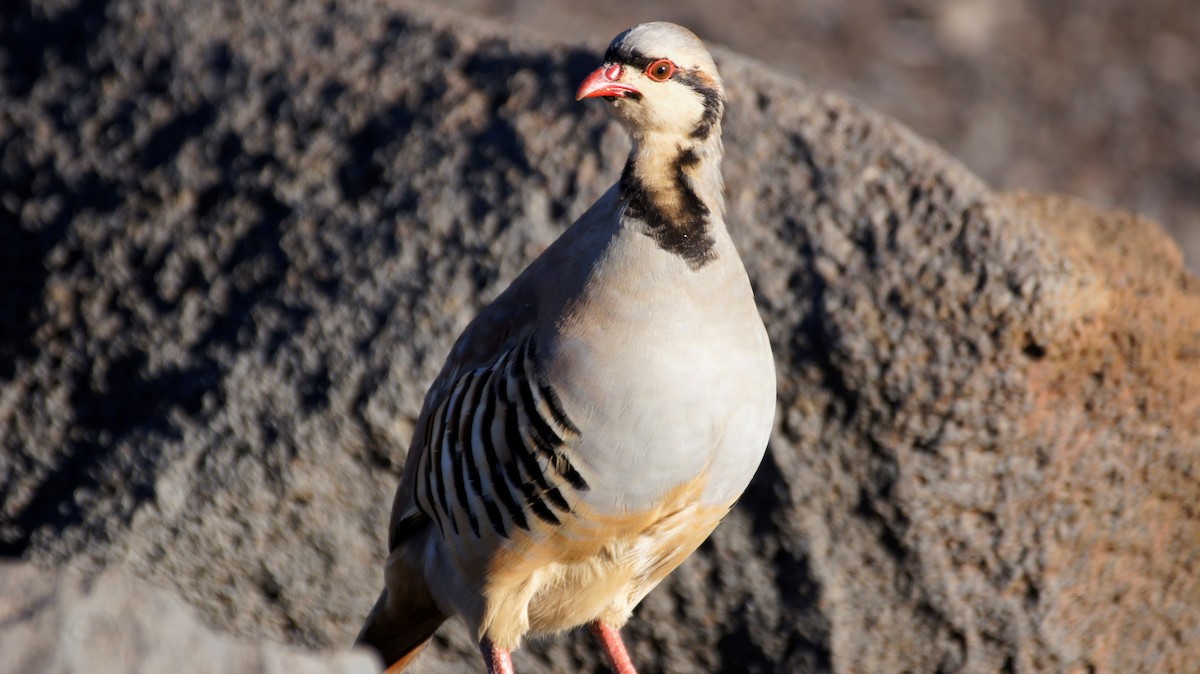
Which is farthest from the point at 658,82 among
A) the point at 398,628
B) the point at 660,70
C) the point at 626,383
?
the point at 398,628

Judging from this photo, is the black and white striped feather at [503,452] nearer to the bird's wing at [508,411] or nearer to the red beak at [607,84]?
the bird's wing at [508,411]

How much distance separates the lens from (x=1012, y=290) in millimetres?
3570

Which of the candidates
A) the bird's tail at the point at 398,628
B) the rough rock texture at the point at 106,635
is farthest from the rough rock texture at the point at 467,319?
the rough rock texture at the point at 106,635

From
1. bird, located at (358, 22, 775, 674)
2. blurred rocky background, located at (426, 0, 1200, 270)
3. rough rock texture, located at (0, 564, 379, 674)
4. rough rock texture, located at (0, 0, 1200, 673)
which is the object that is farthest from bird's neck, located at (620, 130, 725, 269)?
blurred rocky background, located at (426, 0, 1200, 270)

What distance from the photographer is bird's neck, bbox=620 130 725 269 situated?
2.90 meters

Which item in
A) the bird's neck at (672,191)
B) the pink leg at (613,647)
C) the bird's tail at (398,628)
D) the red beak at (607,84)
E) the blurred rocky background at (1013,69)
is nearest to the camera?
the red beak at (607,84)

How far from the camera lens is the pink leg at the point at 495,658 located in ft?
10.7

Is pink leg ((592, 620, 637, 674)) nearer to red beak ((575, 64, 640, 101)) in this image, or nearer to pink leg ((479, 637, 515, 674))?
pink leg ((479, 637, 515, 674))

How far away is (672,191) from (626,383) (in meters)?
0.44

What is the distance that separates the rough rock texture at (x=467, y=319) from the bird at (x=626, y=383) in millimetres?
700

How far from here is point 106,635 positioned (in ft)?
6.72

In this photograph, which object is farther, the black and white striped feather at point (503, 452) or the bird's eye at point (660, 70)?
the black and white striped feather at point (503, 452)

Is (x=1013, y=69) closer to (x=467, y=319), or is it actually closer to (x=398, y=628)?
(x=467, y=319)

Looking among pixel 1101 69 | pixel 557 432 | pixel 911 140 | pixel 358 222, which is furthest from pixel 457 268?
pixel 1101 69
